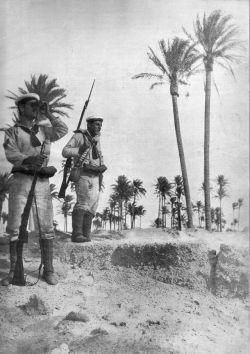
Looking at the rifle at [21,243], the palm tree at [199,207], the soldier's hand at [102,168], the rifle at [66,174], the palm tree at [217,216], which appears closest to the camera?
the rifle at [21,243]

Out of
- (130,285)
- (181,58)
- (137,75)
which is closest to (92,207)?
(130,285)

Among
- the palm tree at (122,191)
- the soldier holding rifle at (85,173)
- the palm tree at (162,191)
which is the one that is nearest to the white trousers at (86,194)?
the soldier holding rifle at (85,173)

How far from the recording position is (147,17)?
4891 mm

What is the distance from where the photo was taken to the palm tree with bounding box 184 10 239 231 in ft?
16.1

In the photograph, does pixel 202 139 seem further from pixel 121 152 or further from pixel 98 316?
pixel 98 316

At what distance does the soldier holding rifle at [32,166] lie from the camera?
3832 millimetres

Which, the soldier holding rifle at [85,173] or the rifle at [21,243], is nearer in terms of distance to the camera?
the rifle at [21,243]

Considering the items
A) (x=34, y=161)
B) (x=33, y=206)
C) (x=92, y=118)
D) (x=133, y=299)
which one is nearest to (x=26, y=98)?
(x=34, y=161)

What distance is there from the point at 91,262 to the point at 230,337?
57.9 inches

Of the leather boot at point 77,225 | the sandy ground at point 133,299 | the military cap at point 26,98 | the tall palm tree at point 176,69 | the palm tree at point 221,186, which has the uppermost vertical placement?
the tall palm tree at point 176,69

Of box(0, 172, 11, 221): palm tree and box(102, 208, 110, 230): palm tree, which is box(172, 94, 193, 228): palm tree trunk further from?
box(0, 172, 11, 221): palm tree

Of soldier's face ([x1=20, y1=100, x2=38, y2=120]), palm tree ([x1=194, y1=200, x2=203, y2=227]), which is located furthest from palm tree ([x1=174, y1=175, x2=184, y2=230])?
soldier's face ([x1=20, y1=100, x2=38, y2=120])

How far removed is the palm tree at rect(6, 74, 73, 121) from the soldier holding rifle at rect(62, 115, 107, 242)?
28cm

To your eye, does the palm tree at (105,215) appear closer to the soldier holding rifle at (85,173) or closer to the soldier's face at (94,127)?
the soldier holding rifle at (85,173)
